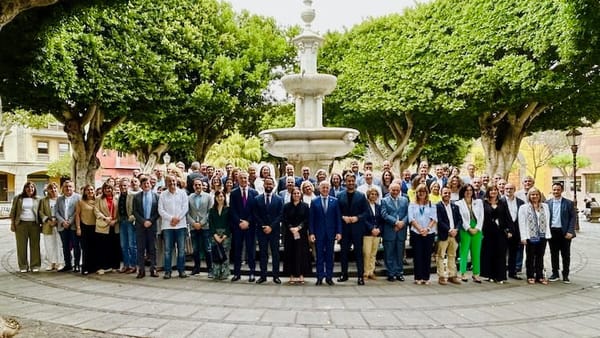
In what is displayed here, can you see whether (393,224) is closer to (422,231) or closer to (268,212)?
(422,231)

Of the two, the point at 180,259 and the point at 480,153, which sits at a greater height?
the point at 480,153

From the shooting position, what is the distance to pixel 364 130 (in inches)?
1088

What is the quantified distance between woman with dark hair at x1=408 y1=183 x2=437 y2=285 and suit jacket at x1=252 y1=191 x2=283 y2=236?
2485 mm

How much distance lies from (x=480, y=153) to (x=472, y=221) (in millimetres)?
47998

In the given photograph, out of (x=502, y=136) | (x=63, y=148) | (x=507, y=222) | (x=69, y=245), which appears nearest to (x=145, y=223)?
(x=69, y=245)

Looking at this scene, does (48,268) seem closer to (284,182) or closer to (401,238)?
(284,182)

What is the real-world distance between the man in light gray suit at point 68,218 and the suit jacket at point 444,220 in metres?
7.39

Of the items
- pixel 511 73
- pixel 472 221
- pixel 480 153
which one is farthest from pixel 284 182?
pixel 480 153

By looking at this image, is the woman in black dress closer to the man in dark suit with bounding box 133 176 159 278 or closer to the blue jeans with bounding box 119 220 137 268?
the man in dark suit with bounding box 133 176 159 278

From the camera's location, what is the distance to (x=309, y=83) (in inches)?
485

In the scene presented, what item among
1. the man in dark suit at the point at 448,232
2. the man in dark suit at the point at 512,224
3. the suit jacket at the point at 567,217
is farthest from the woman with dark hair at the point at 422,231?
the suit jacket at the point at 567,217

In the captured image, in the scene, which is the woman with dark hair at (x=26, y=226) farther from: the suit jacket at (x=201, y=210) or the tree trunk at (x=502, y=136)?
the tree trunk at (x=502, y=136)

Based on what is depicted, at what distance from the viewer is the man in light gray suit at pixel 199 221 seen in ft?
29.6

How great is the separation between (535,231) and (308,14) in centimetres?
848
